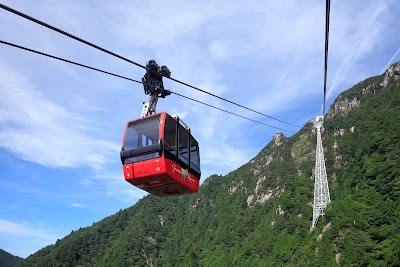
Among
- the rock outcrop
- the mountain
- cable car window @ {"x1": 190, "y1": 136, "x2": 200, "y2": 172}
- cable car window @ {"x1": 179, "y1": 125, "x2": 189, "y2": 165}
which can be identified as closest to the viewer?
cable car window @ {"x1": 179, "y1": 125, "x2": 189, "y2": 165}

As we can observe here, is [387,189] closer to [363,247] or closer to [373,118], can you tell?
[363,247]

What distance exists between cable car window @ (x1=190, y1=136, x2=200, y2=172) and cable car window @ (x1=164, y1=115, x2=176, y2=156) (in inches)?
73.8

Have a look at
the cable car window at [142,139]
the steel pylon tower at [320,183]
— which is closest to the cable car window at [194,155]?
A: the cable car window at [142,139]

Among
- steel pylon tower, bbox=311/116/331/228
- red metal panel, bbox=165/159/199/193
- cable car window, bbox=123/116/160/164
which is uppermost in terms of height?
steel pylon tower, bbox=311/116/331/228

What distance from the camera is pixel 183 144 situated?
15.7 meters

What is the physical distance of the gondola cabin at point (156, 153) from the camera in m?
14.0

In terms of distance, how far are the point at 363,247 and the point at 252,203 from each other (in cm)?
12622

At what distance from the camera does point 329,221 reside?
9150cm

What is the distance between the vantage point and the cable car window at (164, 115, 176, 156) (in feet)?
46.7

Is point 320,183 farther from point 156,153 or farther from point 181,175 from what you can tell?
point 156,153

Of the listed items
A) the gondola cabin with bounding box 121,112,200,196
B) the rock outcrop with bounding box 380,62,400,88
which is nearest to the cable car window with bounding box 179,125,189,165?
the gondola cabin with bounding box 121,112,200,196

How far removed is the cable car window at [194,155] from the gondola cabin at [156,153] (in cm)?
62

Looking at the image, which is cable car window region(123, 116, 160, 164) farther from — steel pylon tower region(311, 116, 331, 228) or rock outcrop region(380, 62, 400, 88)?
rock outcrop region(380, 62, 400, 88)

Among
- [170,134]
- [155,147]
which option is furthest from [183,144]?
[155,147]
